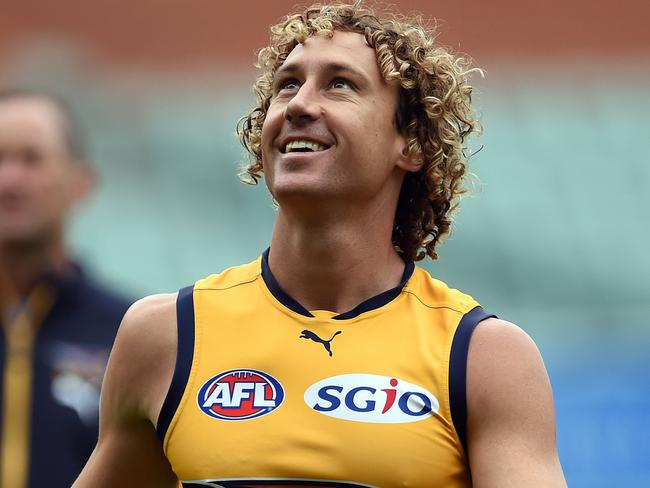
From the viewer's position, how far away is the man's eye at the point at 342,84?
10.0 ft

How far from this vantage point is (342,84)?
10.0ft

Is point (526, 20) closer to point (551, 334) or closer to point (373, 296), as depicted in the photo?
point (551, 334)

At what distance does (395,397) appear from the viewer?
2.76 m

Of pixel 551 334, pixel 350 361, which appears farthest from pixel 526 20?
pixel 350 361

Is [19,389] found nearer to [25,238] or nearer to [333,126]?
[25,238]

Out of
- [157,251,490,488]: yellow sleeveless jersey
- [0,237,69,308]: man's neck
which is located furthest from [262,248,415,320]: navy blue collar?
[0,237,69,308]: man's neck

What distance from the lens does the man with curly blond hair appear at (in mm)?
2717

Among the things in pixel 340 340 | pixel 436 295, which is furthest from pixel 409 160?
pixel 340 340

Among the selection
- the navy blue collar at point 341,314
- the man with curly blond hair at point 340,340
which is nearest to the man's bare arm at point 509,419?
the man with curly blond hair at point 340,340

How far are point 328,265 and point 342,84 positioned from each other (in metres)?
0.45

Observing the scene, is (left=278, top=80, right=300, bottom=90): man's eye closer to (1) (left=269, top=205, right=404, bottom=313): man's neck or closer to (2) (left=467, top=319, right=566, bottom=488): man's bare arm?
(1) (left=269, top=205, right=404, bottom=313): man's neck

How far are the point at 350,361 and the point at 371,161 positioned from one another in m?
0.51

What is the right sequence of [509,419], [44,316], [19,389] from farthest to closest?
[44,316], [19,389], [509,419]

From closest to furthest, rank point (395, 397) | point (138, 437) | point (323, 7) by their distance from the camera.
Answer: point (395, 397) → point (138, 437) → point (323, 7)
